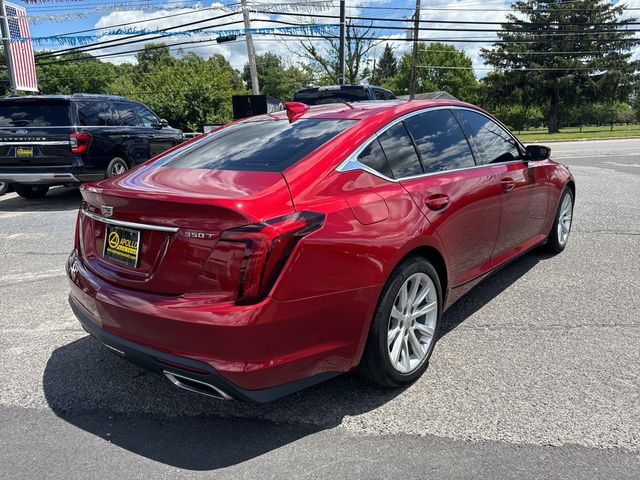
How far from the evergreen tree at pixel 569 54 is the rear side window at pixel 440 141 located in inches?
2114

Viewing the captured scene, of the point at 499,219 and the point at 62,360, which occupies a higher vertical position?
the point at 499,219

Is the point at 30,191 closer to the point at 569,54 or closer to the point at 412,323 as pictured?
the point at 412,323

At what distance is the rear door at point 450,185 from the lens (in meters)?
3.02

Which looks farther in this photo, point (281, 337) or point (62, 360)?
point (62, 360)

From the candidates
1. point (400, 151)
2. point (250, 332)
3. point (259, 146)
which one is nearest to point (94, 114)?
point (259, 146)

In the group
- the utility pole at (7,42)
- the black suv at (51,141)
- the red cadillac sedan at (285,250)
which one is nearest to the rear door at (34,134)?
the black suv at (51,141)

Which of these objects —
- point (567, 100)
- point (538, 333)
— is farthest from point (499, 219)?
point (567, 100)

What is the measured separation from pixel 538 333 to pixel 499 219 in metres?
0.88

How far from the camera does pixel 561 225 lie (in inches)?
211

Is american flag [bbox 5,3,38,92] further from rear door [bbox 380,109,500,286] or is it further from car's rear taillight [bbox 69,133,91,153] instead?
rear door [bbox 380,109,500,286]

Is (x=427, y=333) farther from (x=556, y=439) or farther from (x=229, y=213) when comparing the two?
(x=229, y=213)

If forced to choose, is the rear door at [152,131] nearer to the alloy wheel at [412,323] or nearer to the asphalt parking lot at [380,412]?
the asphalt parking lot at [380,412]

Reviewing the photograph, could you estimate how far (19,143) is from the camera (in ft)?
27.3

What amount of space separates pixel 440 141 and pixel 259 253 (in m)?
1.86
